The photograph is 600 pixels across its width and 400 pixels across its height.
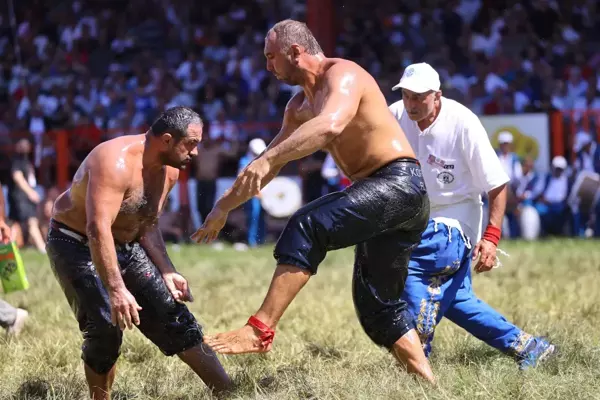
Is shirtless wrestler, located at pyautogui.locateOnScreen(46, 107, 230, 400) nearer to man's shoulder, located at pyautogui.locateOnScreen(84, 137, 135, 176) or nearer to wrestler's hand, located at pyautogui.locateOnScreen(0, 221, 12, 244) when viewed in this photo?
man's shoulder, located at pyautogui.locateOnScreen(84, 137, 135, 176)

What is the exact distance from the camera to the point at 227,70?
19.0 metres

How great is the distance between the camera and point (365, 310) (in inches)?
204

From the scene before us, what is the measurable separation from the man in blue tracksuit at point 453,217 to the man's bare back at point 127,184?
1.38 metres

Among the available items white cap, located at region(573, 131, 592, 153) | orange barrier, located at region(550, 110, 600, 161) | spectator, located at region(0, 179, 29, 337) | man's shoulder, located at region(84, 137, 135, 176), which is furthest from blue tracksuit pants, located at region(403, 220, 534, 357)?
white cap, located at region(573, 131, 592, 153)

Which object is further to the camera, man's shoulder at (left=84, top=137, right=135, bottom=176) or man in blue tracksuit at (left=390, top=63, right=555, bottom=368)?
man in blue tracksuit at (left=390, top=63, right=555, bottom=368)

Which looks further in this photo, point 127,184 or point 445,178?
point 445,178

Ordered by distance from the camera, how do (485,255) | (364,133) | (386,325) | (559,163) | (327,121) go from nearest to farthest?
(327,121)
(364,133)
(386,325)
(485,255)
(559,163)

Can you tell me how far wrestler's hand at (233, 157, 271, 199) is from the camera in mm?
4430

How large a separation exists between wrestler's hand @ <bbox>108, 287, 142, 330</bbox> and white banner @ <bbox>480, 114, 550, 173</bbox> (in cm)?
1101

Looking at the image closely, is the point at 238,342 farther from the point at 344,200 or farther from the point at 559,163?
the point at 559,163

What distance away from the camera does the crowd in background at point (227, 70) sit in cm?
1598

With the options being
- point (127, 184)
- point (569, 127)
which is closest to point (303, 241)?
point (127, 184)

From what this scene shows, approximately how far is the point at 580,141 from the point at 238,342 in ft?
38.6

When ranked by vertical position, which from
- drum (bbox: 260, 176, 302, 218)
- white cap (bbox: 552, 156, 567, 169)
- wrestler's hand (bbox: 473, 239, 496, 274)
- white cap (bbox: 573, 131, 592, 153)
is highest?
wrestler's hand (bbox: 473, 239, 496, 274)
